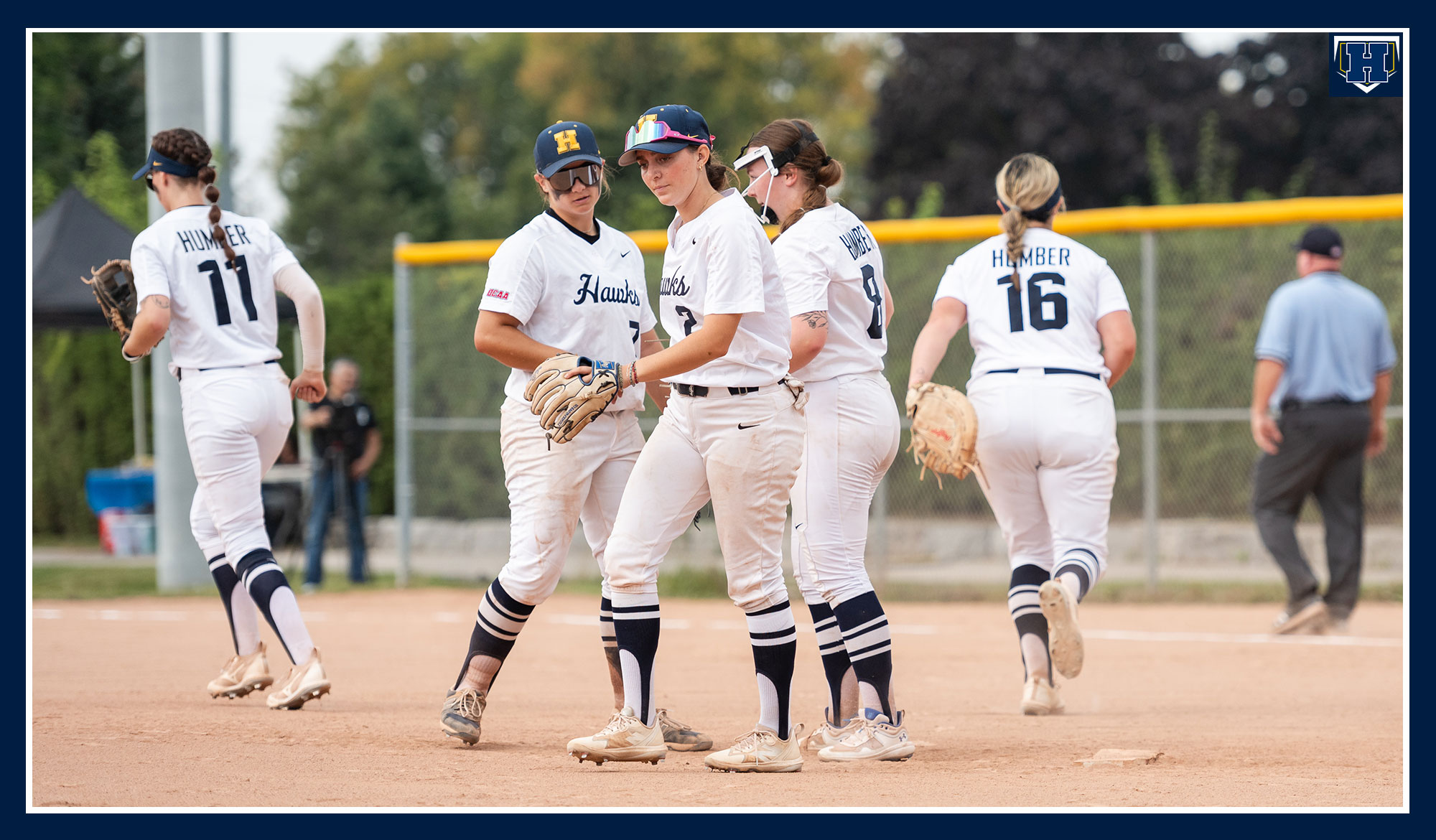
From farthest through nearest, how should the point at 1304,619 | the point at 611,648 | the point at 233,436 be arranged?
1. the point at 1304,619
2. the point at 233,436
3. the point at 611,648

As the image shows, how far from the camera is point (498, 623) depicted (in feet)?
16.8

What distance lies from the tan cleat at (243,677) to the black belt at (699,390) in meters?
2.53

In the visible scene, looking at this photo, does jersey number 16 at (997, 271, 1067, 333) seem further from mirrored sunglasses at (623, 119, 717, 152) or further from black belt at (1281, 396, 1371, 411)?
black belt at (1281, 396, 1371, 411)

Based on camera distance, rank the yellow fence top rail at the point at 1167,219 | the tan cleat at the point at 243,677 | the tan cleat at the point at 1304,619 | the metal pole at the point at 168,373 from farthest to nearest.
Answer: the metal pole at the point at 168,373 < the yellow fence top rail at the point at 1167,219 < the tan cleat at the point at 1304,619 < the tan cleat at the point at 243,677

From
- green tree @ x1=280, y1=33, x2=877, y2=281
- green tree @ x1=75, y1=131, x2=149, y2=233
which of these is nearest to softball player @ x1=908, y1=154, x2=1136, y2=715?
green tree @ x1=75, y1=131, x2=149, y2=233

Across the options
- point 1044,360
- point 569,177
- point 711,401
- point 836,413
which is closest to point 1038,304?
point 1044,360

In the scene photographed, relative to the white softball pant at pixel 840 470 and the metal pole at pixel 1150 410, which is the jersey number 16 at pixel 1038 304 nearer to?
the white softball pant at pixel 840 470

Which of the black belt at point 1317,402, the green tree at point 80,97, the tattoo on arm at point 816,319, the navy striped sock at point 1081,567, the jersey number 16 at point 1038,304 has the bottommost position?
the navy striped sock at point 1081,567

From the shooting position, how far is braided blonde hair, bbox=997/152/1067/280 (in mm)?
5773

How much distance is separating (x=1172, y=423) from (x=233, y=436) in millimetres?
7496

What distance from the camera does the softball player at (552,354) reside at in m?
4.85

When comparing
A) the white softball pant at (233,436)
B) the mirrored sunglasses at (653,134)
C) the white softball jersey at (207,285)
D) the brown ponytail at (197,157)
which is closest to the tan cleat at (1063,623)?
the mirrored sunglasses at (653,134)

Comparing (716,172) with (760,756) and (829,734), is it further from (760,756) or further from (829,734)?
(829,734)

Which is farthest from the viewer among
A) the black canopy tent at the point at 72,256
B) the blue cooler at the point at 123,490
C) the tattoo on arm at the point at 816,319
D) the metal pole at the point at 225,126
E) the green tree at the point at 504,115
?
the green tree at the point at 504,115
